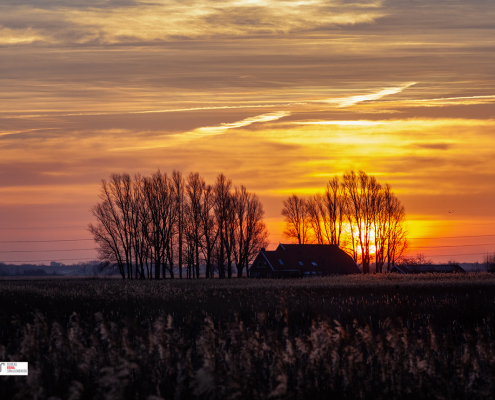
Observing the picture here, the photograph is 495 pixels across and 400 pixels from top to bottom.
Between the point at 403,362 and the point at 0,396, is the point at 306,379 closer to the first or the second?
the point at 403,362

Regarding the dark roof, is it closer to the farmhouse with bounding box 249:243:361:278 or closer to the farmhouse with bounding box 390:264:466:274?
the farmhouse with bounding box 249:243:361:278

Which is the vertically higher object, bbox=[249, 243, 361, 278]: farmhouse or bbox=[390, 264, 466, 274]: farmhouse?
bbox=[249, 243, 361, 278]: farmhouse

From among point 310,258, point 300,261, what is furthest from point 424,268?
point 300,261

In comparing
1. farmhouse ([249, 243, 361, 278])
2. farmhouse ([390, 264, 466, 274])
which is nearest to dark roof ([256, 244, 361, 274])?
farmhouse ([249, 243, 361, 278])

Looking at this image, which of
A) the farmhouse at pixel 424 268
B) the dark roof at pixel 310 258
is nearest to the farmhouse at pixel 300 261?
the dark roof at pixel 310 258

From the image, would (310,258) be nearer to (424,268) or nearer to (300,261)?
(300,261)

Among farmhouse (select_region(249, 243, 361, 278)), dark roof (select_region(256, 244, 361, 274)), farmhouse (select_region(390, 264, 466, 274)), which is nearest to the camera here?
farmhouse (select_region(249, 243, 361, 278))

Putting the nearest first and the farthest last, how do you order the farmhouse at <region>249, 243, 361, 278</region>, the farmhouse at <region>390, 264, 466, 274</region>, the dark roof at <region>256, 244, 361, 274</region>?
the farmhouse at <region>249, 243, 361, 278</region> < the dark roof at <region>256, 244, 361, 274</region> < the farmhouse at <region>390, 264, 466, 274</region>

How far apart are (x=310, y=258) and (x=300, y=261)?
144 cm

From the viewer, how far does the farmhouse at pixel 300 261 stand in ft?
230

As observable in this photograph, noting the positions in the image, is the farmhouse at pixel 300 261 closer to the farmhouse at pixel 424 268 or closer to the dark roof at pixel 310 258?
the dark roof at pixel 310 258

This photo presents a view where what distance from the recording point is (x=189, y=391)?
26.3 feet

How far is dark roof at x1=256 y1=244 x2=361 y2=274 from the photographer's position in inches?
2798

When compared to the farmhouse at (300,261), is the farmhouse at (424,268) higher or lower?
lower
